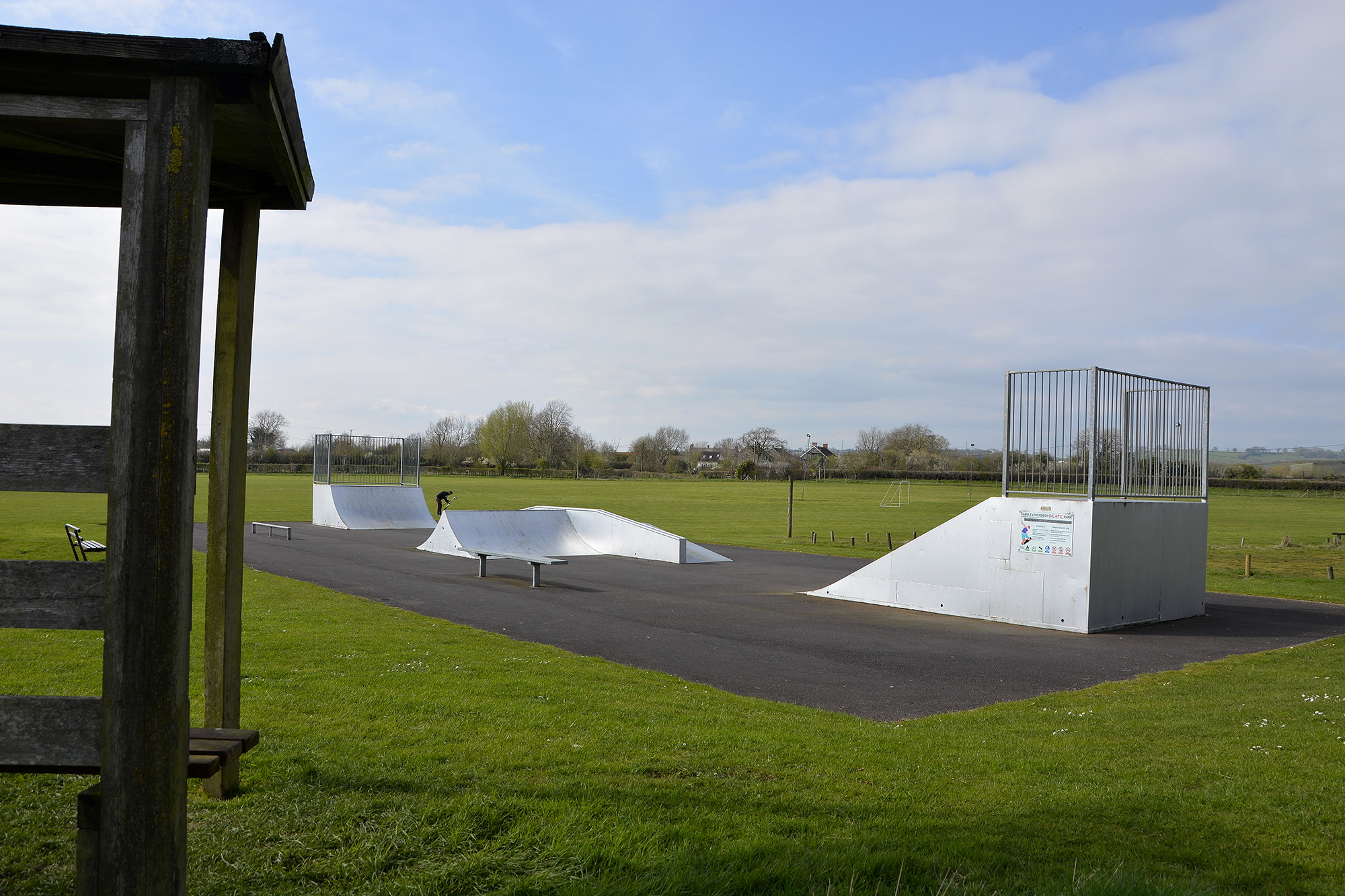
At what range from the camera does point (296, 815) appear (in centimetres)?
402

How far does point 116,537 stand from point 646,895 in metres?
2.11

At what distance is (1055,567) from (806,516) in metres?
31.0

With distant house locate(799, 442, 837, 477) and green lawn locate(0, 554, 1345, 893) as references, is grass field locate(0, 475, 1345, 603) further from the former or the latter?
distant house locate(799, 442, 837, 477)

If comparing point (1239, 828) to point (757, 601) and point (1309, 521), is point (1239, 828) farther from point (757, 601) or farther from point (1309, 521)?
point (1309, 521)

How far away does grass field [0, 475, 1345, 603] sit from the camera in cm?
2208

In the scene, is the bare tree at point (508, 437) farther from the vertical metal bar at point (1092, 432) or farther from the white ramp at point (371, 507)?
the vertical metal bar at point (1092, 432)

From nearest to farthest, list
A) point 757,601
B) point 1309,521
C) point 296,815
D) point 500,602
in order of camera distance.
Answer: point 296,815 → point 500,602 → point 757,601 → point 1309,521

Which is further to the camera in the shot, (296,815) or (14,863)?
(296,815)

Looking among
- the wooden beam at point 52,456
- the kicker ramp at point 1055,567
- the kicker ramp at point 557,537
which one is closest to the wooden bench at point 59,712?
the wooden beam at point 52,456

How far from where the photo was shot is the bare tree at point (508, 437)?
127188 mm

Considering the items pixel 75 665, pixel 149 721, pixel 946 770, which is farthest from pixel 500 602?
pixel 149 721

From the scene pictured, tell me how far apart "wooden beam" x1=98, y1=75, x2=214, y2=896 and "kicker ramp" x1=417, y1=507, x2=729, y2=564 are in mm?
18425

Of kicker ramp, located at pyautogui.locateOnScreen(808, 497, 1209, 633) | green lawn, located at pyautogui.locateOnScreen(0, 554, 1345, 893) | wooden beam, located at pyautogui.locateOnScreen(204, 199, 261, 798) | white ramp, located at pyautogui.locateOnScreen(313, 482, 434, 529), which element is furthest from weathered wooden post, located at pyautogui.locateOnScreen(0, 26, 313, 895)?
white ramp, located at pyautogui.locateOnScreen(313, 482, 434, 529)

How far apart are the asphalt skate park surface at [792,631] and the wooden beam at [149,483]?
5950 millimetres
